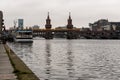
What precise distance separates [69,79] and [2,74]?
510 centimetres

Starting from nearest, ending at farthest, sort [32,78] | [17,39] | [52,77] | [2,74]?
[32,78]
[2,74]
[52,77]
[17,39]

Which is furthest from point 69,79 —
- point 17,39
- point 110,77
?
point 17,39

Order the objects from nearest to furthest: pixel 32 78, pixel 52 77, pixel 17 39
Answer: pixel 32 78 < pixel 52 77 < pixel 17 39

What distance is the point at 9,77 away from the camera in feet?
80.3

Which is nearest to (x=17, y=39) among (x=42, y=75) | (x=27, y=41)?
(x=27, y=41)

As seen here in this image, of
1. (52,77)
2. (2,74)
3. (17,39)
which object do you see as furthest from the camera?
(17,39)

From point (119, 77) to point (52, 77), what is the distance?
17.7ft

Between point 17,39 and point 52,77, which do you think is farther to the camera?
point 17,39

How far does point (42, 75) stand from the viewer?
97.7 ft

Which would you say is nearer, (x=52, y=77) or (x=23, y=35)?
(x=52, y=77)

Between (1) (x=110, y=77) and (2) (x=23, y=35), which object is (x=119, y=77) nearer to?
(1) (x=110, y=77)

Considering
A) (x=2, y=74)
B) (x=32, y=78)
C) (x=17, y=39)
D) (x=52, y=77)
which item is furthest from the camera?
(x=17, y=39)

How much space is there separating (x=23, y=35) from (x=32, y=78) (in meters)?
160

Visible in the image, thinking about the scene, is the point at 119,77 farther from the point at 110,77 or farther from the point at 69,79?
the point at 69,79
